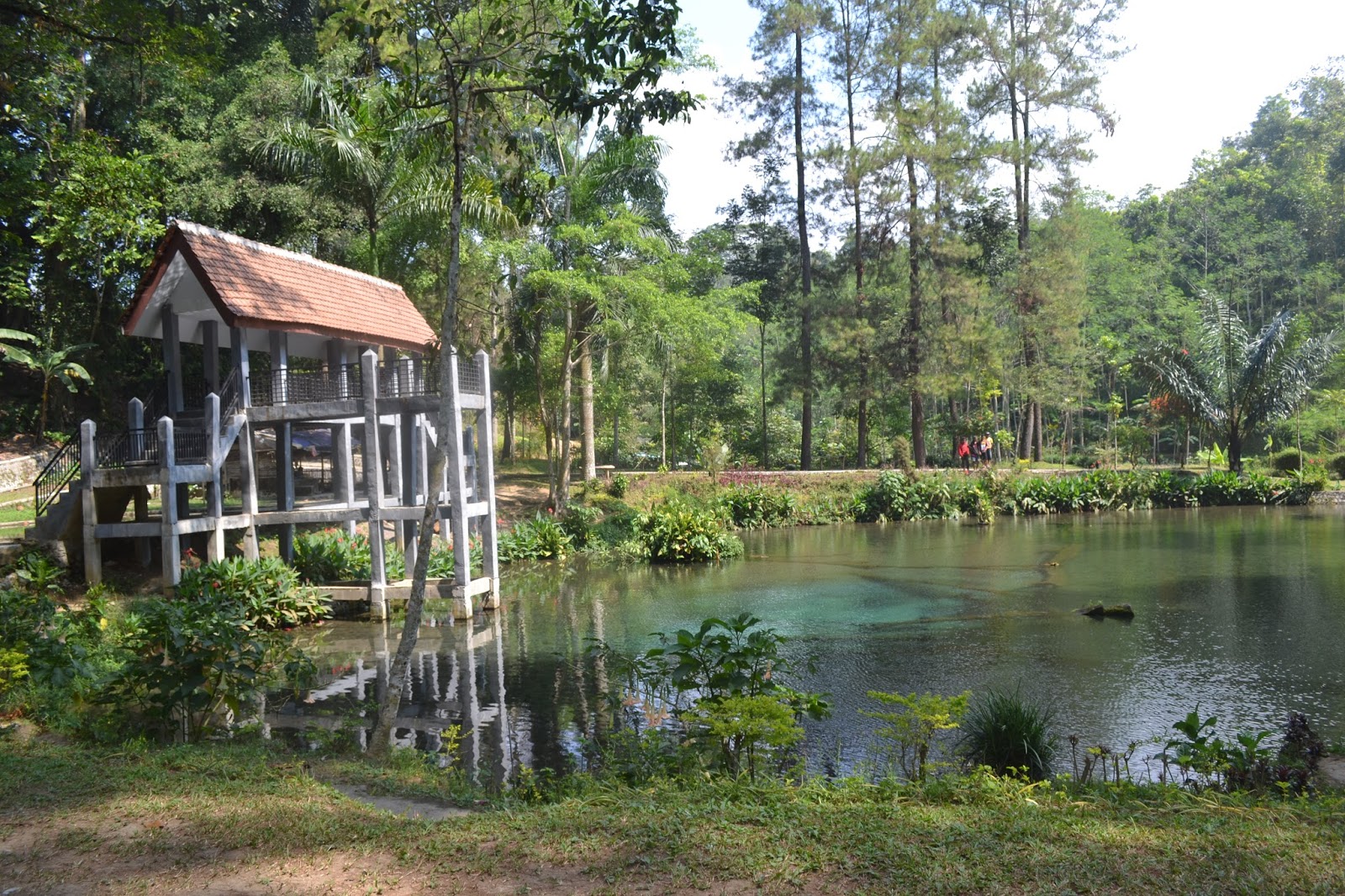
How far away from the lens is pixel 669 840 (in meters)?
4.98

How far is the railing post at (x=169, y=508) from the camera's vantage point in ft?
47.4

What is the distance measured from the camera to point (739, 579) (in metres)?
19.7

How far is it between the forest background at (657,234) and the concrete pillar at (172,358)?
1147 millimetres

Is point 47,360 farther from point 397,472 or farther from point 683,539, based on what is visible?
point 683,539

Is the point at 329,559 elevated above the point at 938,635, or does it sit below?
above

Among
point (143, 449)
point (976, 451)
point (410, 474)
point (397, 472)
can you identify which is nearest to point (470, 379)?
point (397, 472)

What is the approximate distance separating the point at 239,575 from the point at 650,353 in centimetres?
1758

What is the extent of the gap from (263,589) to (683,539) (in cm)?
1061

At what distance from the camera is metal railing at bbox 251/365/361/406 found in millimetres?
16156

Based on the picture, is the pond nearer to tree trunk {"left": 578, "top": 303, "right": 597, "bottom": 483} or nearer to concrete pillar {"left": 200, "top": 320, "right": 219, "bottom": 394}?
concrete pillar {"left": 200, "top": 320, "right": 219, "bottom": 394}

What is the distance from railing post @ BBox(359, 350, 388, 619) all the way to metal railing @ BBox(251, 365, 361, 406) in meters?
0.40

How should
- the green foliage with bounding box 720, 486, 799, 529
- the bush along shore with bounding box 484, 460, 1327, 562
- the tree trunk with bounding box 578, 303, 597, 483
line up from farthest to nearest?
the green foliage with bounding box 720, 486, 799, 529 → the bush along shore with bounding box 484, 460, 1327, 562 → the tree trunk with bounding box 578, 303, 597, 483

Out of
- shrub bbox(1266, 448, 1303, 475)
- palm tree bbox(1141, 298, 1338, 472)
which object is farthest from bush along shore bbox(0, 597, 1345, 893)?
shrub bbox(1266, 448, 1303, 475)

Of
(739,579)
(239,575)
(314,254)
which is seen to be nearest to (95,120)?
(314,254)
